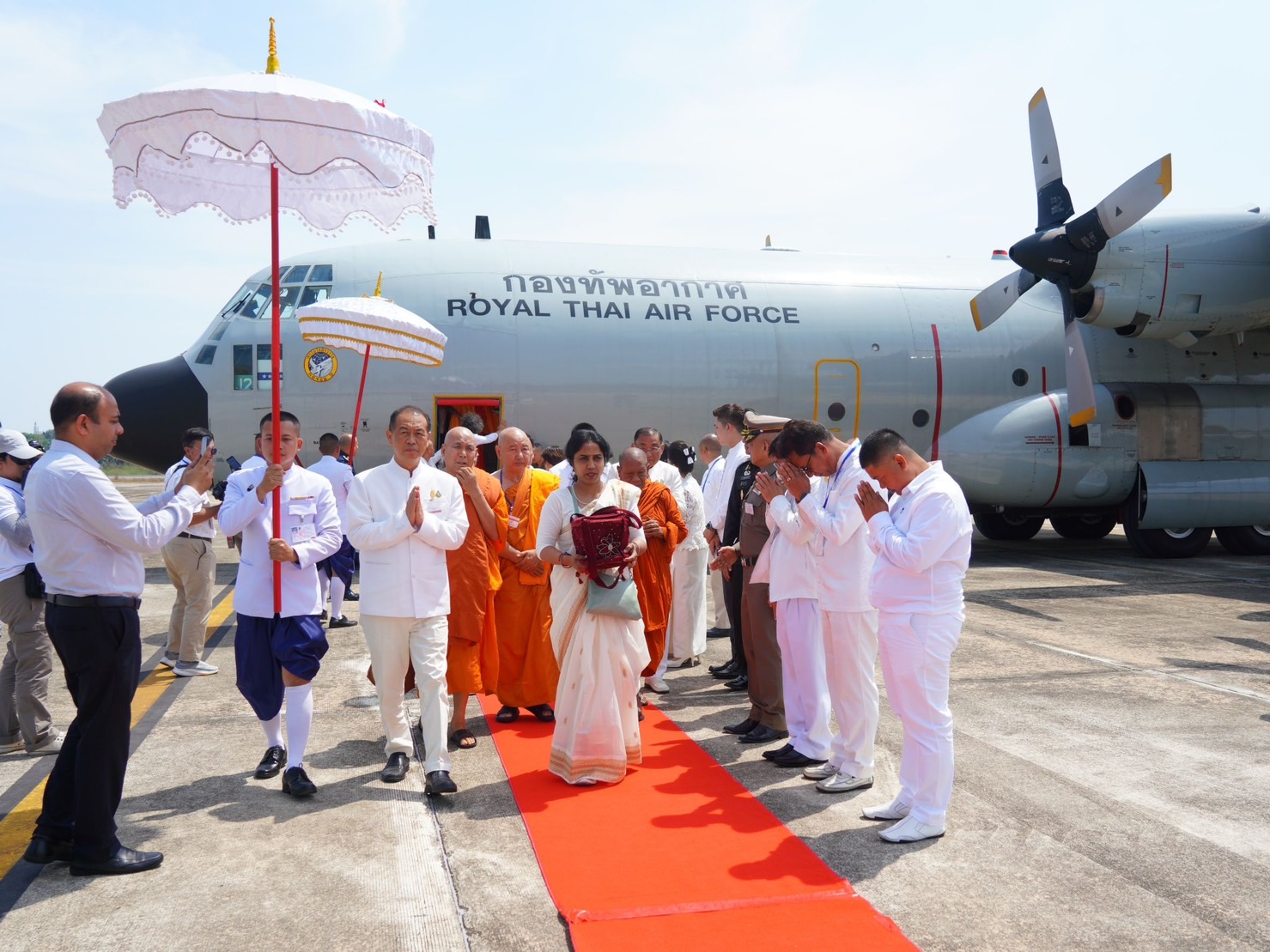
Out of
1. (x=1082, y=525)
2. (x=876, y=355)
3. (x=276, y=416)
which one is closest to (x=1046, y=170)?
(x=876, y=355)

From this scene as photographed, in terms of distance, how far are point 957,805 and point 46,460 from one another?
13.5 feet

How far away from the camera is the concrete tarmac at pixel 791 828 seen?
328 centimetres

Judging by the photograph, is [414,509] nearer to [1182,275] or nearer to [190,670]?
[190,670]

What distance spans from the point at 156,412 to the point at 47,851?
8424mm

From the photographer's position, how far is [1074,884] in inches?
142

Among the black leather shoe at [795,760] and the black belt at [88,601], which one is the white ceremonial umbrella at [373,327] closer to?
the black belt at [88,601]

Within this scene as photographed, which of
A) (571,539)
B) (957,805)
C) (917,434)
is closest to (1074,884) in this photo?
(957,805)

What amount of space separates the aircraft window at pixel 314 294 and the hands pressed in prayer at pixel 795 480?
8.39m

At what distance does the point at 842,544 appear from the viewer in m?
4.66

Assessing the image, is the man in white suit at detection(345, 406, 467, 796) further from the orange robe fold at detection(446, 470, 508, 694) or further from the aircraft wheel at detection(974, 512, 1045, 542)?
the aircraft wheel at detection(974, 512, 1045, 542)

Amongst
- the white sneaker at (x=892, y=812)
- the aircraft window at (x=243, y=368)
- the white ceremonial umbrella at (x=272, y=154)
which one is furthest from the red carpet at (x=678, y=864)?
the aircraft window at (x=243, y=368)

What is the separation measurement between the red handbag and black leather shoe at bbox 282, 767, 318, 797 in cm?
165

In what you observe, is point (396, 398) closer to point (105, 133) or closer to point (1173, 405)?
point (105, 133)

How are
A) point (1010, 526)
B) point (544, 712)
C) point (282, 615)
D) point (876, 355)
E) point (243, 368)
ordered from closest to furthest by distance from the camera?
point (282, 615) → point (544, 712) → point (243, 368) → point (876, 355) → point (1010, 526)
